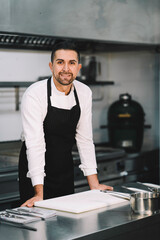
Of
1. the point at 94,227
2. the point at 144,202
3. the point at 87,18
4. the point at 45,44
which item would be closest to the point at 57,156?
the point at 144,202

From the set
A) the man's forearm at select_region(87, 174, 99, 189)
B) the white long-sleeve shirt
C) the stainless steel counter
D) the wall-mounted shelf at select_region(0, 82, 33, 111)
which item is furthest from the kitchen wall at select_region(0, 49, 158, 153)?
the stainless steel counter

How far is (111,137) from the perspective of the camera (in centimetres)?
452

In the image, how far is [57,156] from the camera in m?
2.82

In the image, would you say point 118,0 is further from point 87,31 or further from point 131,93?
point 131,93

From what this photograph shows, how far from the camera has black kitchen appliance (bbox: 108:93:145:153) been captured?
4.36m

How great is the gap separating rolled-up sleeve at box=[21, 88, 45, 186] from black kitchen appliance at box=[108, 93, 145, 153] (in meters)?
1.95

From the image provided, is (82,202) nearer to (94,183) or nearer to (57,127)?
(94,183)

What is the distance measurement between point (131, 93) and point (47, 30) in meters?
1.56

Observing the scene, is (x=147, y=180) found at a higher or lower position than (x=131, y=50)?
lower

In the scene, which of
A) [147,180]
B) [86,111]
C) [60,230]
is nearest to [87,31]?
[86,111]

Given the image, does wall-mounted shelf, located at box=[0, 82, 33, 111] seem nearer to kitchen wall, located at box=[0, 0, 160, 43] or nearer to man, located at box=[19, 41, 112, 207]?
kitchen wall, located at box=[0, 0, 160, 43]

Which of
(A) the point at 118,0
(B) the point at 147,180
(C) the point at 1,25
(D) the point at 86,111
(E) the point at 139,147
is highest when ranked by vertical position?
(A) the point at 118,0

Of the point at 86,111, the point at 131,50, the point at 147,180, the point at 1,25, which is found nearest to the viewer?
the point at 86,111

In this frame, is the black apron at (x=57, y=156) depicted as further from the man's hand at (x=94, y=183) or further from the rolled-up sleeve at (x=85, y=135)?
the man's hand at (x=94, y=183)
